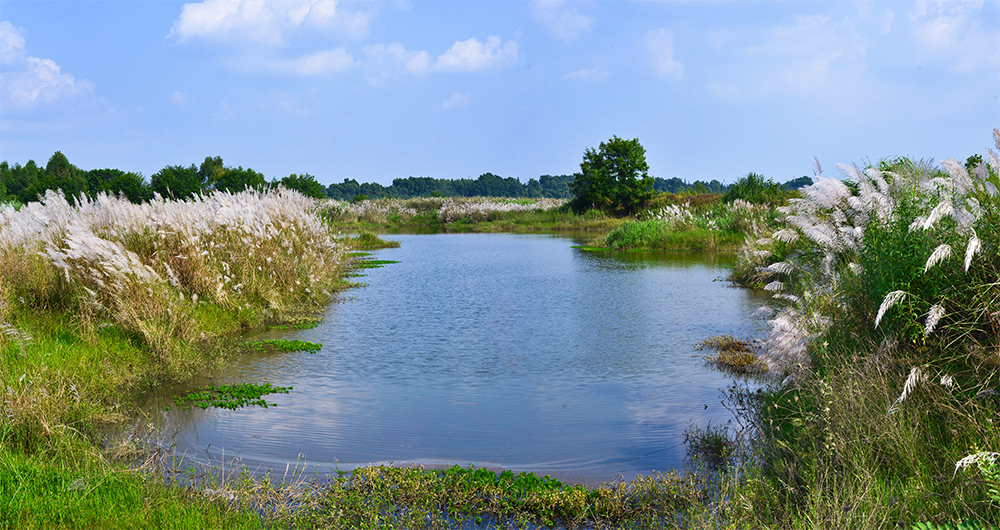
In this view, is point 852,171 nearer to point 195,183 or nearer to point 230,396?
point 230,396

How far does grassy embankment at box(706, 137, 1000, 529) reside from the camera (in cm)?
333

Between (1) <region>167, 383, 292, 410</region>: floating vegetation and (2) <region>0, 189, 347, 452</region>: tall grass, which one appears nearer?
(2) <region>0, 189, 347, 452</region>: tall grass

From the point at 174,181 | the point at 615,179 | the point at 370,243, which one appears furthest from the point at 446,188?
the point at 370,243

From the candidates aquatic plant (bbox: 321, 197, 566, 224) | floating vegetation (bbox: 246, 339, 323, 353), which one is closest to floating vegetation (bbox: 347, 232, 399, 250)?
floating vegetation (bbox: 246, 339, 323, 353)

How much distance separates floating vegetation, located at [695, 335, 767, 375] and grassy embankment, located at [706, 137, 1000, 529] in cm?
282

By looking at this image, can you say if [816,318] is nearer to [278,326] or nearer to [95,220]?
[278,326]

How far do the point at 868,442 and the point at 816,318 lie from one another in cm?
154

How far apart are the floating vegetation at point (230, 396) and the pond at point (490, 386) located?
0.15 metres

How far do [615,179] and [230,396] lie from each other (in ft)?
134

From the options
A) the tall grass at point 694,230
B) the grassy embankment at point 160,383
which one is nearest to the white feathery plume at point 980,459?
the grassy embankment at point 160,383

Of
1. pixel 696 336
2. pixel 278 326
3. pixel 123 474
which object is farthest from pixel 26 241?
pixel 696 336

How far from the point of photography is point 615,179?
45.9 m

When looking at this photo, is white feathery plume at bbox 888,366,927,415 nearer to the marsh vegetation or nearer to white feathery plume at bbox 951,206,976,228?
the marsh vegetation

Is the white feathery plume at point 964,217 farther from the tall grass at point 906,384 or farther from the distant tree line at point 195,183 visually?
the distant tree line at point 195,183
